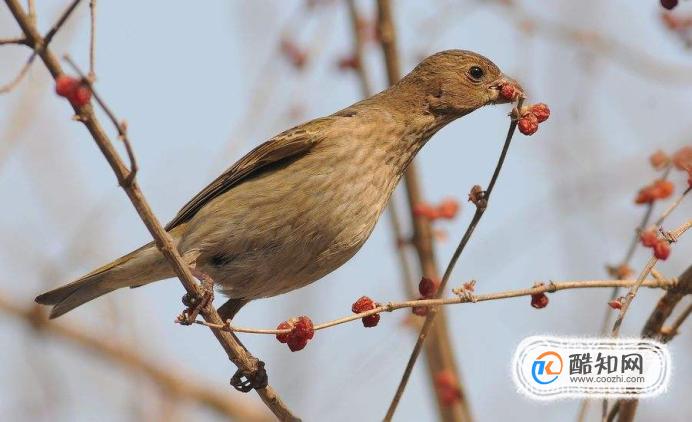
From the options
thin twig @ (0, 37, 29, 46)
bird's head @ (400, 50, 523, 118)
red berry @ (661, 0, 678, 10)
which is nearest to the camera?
thin twig @ (0, 37, 29, 46)

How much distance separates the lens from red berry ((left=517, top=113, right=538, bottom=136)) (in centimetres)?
382

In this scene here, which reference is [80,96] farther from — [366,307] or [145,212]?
[366,307]

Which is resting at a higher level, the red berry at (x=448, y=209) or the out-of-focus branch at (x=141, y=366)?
the red berry at (x=448, y=209)

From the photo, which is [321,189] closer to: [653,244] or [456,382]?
[456,382]

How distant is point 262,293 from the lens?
5484 millimetres

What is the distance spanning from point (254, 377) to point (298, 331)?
3.24 ft

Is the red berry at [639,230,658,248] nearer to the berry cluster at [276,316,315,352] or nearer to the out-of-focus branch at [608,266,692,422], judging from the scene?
the out-of-focus branch at [608,266,692,422]

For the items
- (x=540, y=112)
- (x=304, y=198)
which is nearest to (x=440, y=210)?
(x=304, y=198)

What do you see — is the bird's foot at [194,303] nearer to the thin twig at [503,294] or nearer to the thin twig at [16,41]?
the thin twig at [503,294]

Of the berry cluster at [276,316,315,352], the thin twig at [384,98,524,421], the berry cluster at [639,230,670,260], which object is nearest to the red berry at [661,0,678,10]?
the thin twig at [384,98,524,421]

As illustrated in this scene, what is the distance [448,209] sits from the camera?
570 cm

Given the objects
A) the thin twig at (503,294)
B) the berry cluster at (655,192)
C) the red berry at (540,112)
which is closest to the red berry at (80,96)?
the thin twig at (503,294)

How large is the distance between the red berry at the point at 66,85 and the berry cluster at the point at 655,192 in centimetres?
248

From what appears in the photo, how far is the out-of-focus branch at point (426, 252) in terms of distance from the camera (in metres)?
5.25
